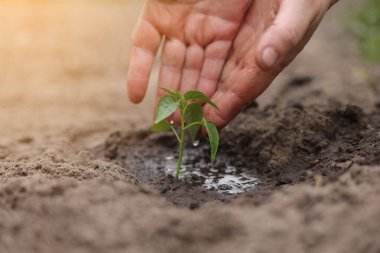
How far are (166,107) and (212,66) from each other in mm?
642

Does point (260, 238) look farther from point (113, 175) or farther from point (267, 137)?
point (267, 137)

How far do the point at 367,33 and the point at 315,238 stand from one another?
4899 millimetres

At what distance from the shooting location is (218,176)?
2.72m

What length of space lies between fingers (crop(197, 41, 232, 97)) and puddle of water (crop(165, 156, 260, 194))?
1.46 feet

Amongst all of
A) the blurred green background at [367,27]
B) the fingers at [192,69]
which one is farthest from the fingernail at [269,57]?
the blurred green background at [367,27]

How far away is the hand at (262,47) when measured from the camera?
7.59 ft

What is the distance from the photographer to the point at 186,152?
10.1 feet

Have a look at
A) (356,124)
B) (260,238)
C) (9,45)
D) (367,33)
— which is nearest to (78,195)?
(260,238)

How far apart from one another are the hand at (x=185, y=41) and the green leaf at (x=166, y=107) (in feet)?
1.72

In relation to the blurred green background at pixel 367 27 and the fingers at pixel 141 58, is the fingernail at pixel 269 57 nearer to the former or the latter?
the fingers at pixel 141 58

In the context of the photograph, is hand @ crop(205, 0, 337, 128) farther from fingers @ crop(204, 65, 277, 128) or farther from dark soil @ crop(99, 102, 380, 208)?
dark soil @ crop(99, 102, 380, 208)

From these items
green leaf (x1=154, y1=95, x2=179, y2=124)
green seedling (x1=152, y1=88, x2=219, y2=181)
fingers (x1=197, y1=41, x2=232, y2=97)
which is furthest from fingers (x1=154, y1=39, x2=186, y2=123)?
green leaf (x1=154, y1=95, x2=179, y2=124)

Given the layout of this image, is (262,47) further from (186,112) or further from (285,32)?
(186,112)

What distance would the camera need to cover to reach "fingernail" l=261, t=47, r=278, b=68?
231cm
